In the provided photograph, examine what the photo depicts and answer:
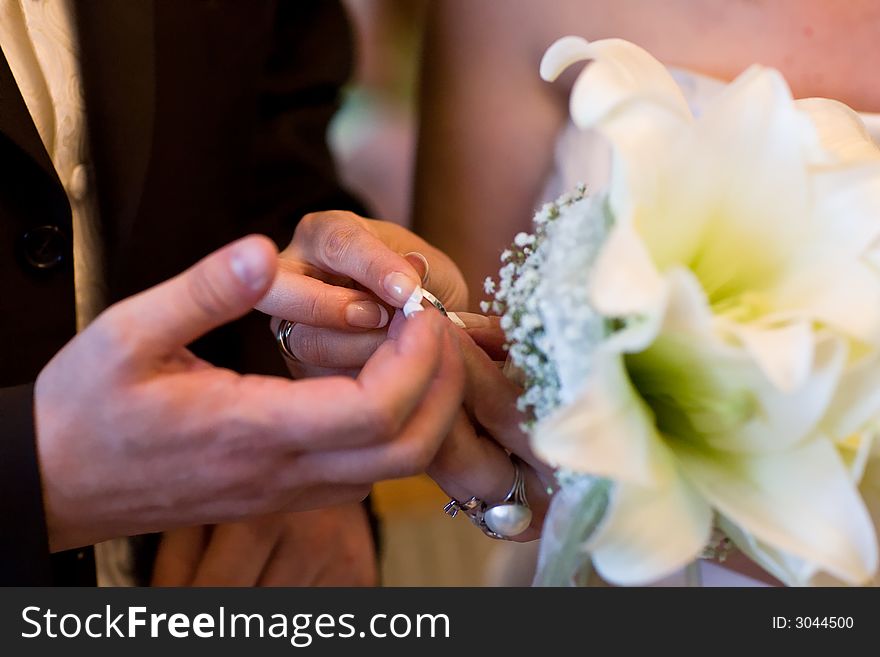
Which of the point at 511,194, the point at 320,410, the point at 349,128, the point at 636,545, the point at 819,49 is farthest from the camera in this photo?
the point at 349,128

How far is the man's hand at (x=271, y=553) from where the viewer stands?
3.27 ft

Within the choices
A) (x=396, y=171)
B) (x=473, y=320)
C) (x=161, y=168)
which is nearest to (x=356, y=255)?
(x=473, y=320)

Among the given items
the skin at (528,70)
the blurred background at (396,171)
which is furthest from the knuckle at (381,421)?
the blurred background at (396,171)

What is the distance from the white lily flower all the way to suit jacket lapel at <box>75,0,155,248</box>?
0.55 m

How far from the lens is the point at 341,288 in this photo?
82cm

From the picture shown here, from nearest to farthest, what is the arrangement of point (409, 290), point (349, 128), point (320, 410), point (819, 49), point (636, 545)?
point (636, 545)
point (320, 410)
point (409, 290)
point (819, 49)
point (349, 128)

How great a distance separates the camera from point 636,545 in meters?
0.49

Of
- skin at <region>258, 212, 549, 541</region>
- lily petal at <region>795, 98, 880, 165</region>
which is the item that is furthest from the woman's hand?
lily petal at <region>795, 98, 880, 165</region>

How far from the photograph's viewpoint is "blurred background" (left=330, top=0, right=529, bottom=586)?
7.09 ft

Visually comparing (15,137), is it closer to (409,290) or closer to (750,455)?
(409,290)
